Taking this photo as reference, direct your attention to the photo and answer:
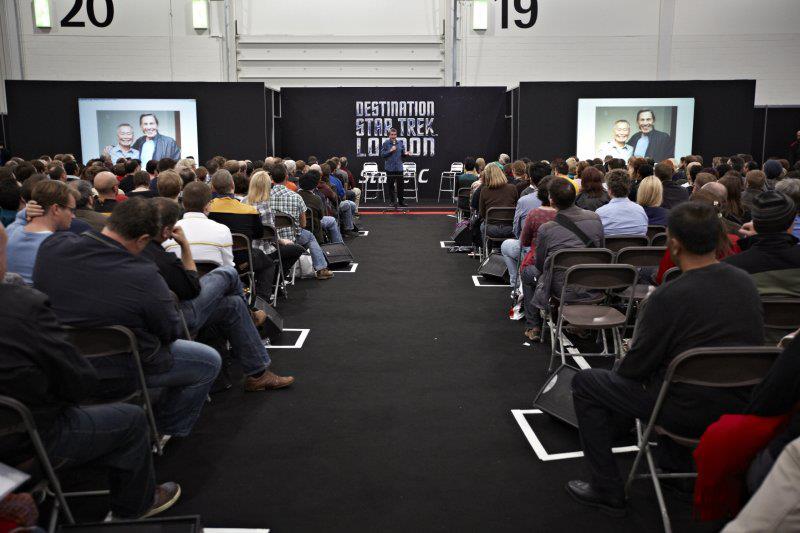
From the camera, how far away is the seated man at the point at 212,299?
3332 mm

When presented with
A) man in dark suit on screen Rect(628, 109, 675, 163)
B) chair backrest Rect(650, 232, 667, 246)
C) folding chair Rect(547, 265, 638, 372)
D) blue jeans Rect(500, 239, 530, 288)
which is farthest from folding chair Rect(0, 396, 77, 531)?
man in dark suit on screen Rect(628, 109, 675, 163)

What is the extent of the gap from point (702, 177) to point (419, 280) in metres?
2.90

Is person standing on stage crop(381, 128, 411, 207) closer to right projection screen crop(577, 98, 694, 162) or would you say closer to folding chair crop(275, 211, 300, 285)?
right projection screen crop(577, 98, 694, 162)

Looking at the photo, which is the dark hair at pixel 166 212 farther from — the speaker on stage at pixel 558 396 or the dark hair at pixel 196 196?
the speaker on stage at pixel 558 396

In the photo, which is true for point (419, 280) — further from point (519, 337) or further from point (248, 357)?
point (248, 357)

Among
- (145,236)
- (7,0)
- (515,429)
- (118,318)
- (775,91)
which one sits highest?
(7,0)

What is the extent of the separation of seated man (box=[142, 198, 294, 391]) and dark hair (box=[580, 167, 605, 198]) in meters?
3.06

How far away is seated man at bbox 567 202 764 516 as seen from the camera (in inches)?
93.5

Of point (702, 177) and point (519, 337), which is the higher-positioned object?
point (702, 177)

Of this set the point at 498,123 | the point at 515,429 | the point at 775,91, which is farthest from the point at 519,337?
the point at 775,91

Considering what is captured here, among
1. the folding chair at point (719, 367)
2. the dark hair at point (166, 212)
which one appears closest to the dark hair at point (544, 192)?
the dark hair at point (166, 212)

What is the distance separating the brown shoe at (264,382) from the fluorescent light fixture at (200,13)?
938 cm

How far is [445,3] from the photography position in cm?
1563

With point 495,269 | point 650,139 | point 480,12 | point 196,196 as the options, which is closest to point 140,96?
point 480,12
